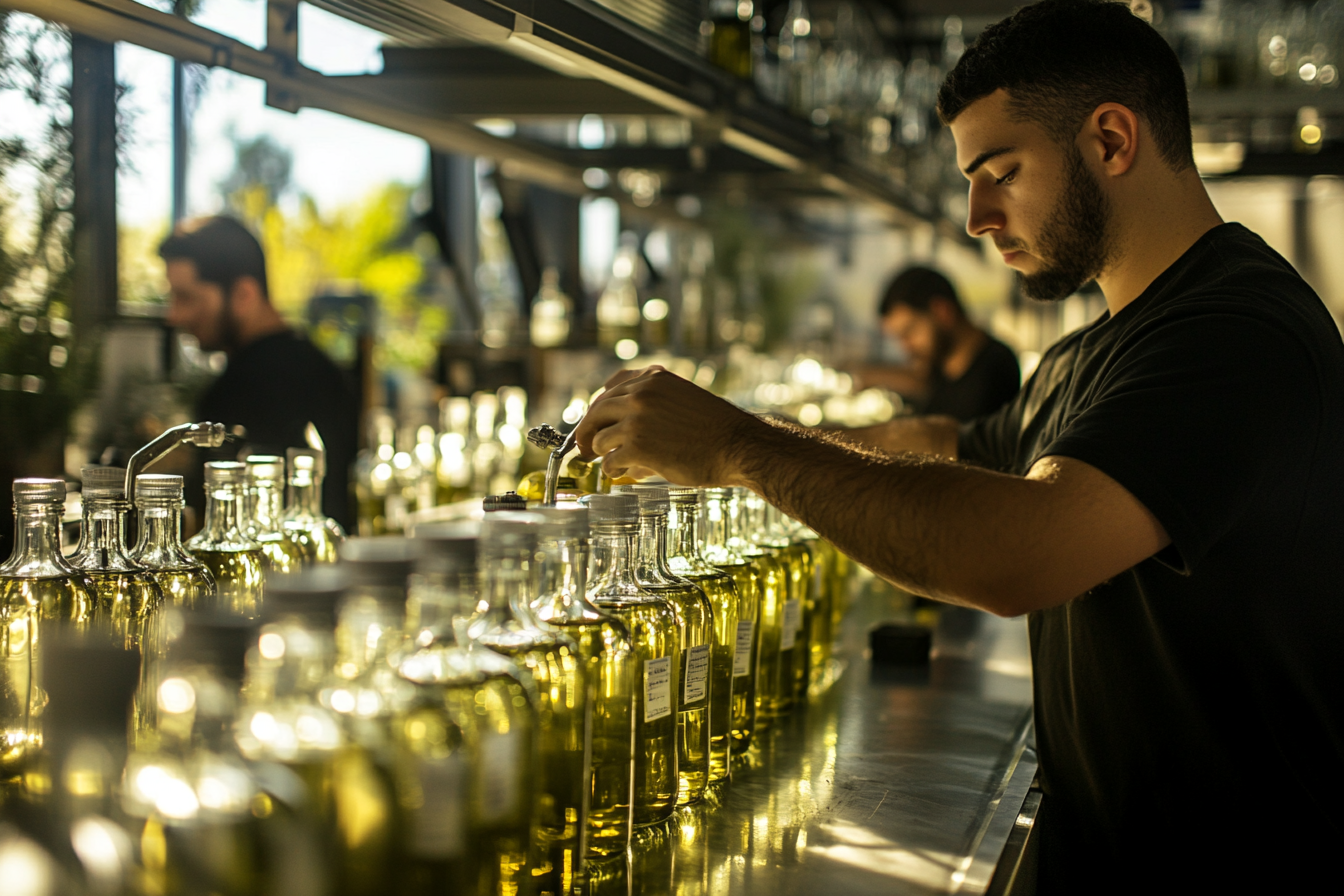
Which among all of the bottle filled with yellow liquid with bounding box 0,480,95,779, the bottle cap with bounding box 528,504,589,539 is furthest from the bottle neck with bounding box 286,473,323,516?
the bottle cap with bounding box 528,504,589,539

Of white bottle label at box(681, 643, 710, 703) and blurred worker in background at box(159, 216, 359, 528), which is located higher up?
blurred worker in background at box(159, 216, 359, 528)

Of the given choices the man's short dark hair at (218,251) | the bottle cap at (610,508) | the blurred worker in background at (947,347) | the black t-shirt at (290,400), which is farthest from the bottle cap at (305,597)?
the blurred worker in background at (947,347)

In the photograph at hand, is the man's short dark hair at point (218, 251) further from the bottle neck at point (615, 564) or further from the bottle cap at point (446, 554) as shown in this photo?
the bottle cap at point (446, 554)

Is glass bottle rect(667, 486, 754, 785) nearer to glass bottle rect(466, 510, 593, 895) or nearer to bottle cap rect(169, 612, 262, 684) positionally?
glass bottle rect(466, 510, 593, 895)

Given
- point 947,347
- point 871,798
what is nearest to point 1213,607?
point 871,798

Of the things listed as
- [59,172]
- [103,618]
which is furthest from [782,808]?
[59,172]

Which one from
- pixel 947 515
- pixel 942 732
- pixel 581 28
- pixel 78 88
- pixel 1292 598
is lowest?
pixel 942 732

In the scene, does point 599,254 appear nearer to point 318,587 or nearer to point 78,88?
point 78,88

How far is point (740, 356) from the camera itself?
5.59 m

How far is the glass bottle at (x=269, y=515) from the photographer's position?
4.85 ft

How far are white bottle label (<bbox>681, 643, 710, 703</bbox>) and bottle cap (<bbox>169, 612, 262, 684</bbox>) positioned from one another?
0.58 meters

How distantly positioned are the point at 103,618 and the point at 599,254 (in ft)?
23.8

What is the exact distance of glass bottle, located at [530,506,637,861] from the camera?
3.47 ft

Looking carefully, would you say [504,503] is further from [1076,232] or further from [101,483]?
[1076,232]
